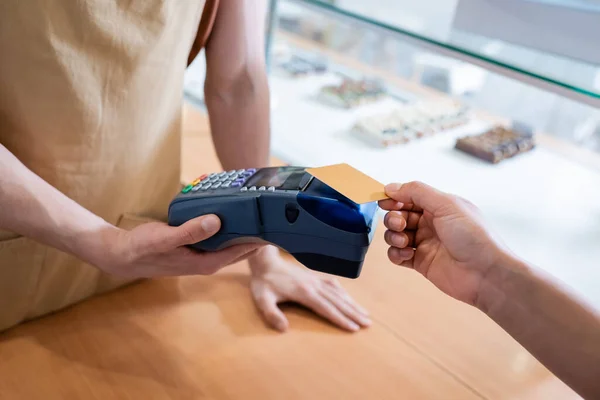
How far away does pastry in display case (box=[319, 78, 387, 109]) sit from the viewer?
1185mm

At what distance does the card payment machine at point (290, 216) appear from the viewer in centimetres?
51

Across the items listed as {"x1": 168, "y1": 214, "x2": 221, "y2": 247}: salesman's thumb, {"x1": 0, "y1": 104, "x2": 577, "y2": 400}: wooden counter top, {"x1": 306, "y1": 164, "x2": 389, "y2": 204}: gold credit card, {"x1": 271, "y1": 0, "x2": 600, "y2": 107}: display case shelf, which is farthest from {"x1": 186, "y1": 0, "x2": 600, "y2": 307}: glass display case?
{"x1": 168, "y1": 214, "x2": 221, "y2": 247}: salesman's thumb

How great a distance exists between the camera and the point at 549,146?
101cm

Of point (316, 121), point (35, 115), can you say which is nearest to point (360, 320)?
point (35, 115)

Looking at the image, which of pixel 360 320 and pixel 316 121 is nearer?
pixel 360 320

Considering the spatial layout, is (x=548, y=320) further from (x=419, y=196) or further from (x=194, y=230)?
(x=194, y=230)

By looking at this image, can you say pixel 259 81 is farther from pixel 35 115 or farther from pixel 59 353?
pixel 59 353

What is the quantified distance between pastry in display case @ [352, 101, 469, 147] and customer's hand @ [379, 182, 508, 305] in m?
0.46

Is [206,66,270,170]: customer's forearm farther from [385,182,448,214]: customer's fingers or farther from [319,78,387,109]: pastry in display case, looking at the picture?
[319,78,387,109]: pastry in display case

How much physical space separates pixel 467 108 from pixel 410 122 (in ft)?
0.42

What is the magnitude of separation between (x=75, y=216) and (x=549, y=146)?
31.1 inches

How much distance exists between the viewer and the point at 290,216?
53cm

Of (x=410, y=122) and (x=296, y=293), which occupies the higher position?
(x=410, y=122)

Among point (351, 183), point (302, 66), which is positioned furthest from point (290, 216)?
point (302, 66)
